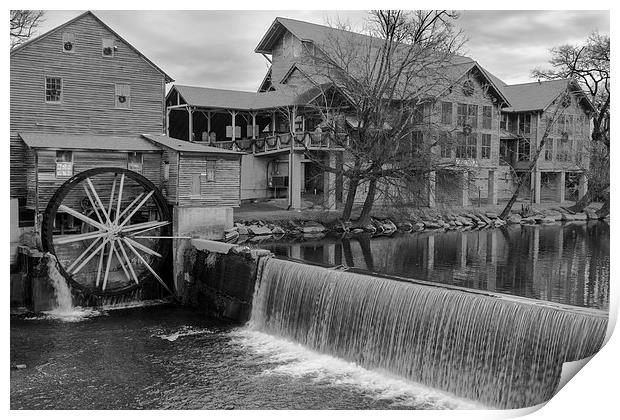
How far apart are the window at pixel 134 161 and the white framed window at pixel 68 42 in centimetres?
267

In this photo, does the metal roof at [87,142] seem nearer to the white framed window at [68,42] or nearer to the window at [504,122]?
the white framed window at [68,42]

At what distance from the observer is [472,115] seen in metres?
30.3

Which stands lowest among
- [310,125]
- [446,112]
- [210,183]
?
[210,183]

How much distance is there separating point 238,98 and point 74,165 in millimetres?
11080

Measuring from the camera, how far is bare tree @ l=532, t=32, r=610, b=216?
590 inches

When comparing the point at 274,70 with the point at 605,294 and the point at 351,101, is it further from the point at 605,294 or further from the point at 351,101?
the point at 605,294

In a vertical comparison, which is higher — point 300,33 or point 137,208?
point 300,33

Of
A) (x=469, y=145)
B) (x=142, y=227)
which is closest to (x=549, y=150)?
(x=469, y=145)

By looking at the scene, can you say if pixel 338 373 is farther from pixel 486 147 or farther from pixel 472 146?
pixel 486 147

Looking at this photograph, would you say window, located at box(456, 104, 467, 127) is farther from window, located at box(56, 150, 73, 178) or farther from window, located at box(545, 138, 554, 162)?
window, located at box(56, 150, 73, 178)

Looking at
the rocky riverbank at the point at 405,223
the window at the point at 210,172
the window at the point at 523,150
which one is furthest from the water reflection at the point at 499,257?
the window at the point at 523,150

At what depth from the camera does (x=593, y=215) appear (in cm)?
2162
